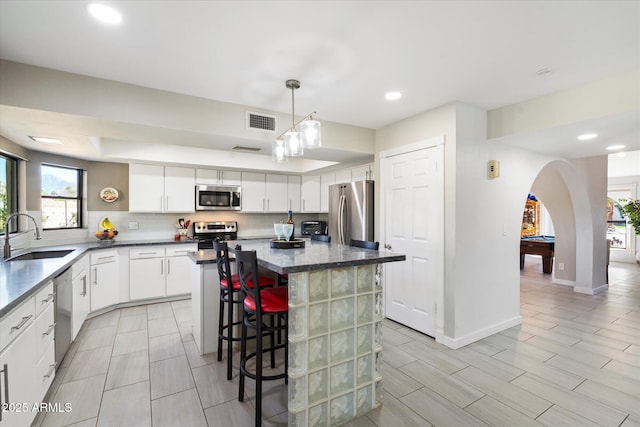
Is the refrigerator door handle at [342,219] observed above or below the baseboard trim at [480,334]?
above

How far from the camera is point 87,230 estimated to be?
4504 mm

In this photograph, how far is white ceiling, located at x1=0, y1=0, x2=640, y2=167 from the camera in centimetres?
169

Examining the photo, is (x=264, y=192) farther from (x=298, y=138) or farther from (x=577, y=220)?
(x=577, y=220)

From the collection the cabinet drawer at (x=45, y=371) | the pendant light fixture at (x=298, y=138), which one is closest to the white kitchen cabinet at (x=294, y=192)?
the pendant light fixture at (x=298, y=138)

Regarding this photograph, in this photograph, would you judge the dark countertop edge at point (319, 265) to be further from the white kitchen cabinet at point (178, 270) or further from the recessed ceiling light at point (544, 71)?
the white kitchen cabinet at point (178, 270)

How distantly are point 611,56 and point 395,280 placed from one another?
2.77m

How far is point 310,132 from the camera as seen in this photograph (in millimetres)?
2320

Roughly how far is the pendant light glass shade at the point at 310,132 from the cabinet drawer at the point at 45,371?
234 cm

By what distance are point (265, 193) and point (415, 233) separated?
10.3 feet

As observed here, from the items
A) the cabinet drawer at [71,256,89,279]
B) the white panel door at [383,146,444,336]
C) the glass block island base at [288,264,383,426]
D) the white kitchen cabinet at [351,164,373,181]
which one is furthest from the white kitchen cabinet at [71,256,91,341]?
the white kitchen cabinet at [351,164,373,181]

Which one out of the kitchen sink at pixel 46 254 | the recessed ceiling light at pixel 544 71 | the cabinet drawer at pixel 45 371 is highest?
the recessed ceiling light at pixel 544 71

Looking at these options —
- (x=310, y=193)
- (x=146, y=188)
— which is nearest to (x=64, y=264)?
(x=146, y=188)

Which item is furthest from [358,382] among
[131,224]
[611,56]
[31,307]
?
[131,224]

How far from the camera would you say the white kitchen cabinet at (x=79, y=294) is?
9.79 ft
